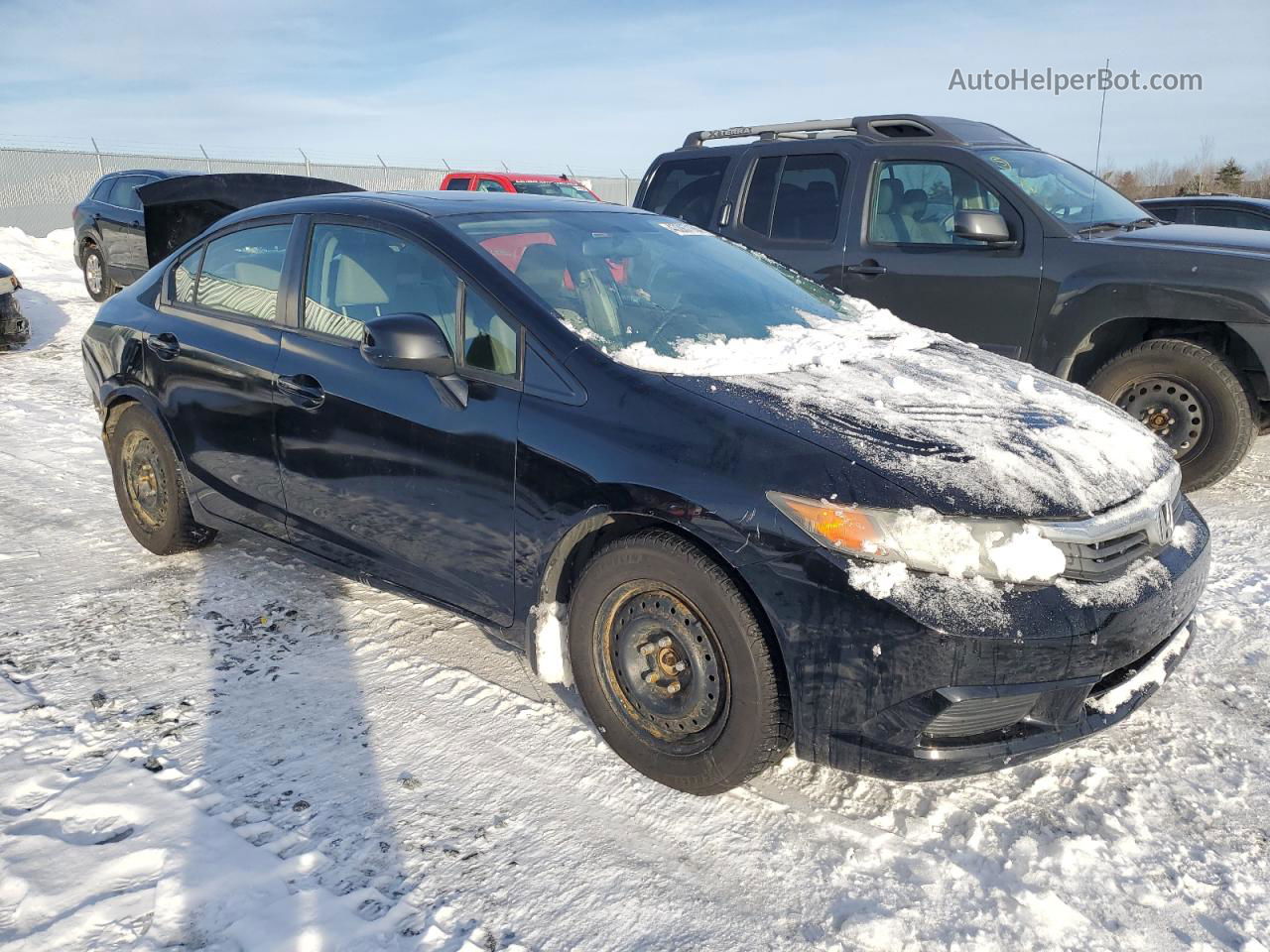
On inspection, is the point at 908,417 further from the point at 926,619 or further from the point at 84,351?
the point at 84,351

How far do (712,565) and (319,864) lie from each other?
4.19 feet

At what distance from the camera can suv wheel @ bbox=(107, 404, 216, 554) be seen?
14.3 feet

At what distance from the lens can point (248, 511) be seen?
3.98 metres

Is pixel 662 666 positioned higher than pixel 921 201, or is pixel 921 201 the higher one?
pixel 921 201

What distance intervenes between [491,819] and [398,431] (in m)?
1.32

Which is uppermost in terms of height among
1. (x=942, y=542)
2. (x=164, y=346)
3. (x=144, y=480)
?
(x=164, y=346)

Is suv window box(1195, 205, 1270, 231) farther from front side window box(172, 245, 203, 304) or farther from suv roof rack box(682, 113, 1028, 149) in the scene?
front side window box(172, 245, 203, 304)

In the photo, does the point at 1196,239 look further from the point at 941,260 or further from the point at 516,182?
the point at 516,182

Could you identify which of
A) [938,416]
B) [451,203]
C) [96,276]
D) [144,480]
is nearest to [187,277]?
[144,480]

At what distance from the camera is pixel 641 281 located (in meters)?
3.49

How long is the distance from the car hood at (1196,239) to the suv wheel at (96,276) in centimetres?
1254

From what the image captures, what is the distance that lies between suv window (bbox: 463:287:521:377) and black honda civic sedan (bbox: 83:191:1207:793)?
10 millimetres

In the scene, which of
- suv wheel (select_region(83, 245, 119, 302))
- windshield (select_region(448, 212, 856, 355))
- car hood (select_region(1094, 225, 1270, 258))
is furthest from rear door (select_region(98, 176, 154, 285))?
car hood (select_region(1094, 225, 1270, 258))

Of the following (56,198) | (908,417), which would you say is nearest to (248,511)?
(908,417)
